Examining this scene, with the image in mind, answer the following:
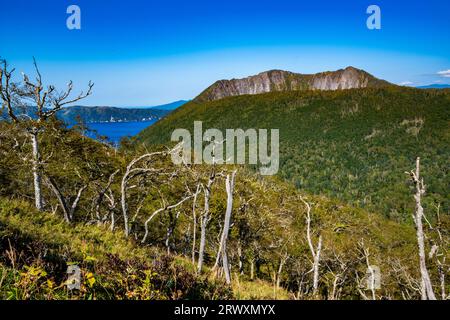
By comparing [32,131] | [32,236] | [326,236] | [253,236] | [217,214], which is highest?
[32,131]

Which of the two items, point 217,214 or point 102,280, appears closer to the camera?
point 102,280

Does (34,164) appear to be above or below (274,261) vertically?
above

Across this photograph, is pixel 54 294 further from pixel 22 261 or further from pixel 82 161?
pixel 82 161

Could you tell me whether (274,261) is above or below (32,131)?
below

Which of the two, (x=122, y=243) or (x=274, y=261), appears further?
(x=274, y=261)

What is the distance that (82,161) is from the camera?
16.8 metres

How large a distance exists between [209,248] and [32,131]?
2819 cm

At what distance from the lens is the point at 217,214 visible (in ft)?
111

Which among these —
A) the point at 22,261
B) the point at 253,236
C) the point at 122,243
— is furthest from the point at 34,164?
the point at 253,236

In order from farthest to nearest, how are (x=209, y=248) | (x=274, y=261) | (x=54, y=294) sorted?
(x=274, y=261) < (x=209, y=248) < (x=54, y=294)

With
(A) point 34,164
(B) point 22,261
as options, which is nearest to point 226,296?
(B) point 22,261

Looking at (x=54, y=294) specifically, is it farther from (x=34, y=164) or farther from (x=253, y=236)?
(x=253, y=236)

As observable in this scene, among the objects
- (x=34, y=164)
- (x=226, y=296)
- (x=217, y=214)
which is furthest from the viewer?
(x=217, y=214)

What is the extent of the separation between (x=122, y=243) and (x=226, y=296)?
13.9 ft
